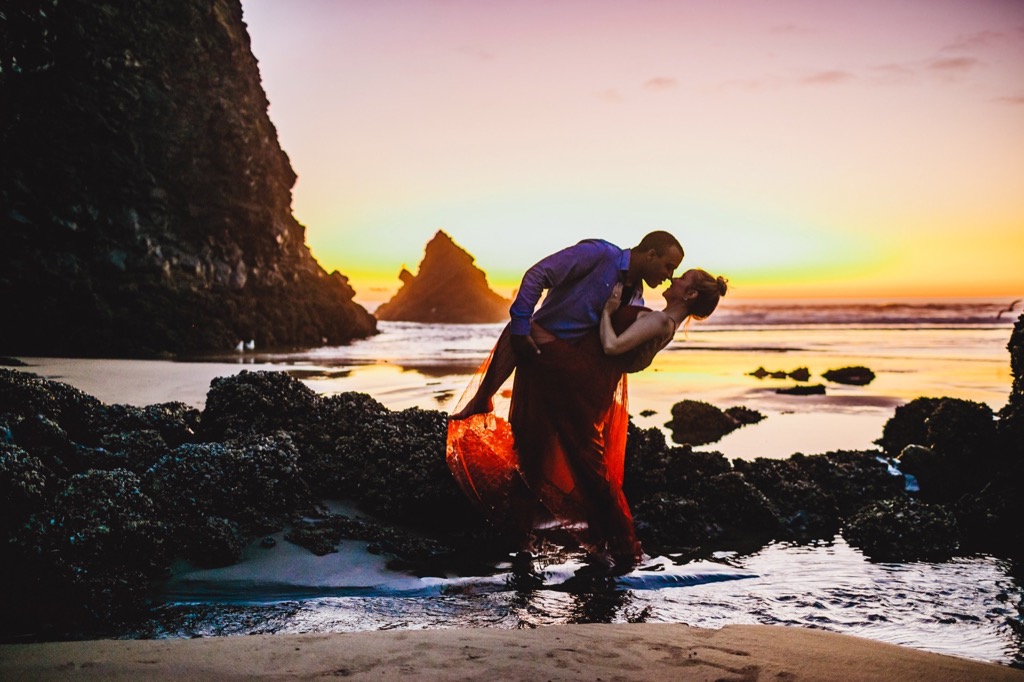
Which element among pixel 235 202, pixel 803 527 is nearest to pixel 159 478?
pixel 803 527

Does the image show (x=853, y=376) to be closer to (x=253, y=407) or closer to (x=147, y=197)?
(x=253, y=407)

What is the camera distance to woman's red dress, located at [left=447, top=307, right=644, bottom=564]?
454 centimetres

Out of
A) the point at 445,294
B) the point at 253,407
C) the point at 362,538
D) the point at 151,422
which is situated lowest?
the point at 362,538

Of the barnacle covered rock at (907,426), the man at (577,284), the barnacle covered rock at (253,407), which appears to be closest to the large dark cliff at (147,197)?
the barnacle covered rock at (253,407)

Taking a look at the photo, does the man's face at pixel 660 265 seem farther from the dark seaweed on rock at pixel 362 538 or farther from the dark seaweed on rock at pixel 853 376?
the dark seaweed on rock at pixel 853 376

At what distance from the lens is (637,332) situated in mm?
4445

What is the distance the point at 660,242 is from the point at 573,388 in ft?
Result: 3.74

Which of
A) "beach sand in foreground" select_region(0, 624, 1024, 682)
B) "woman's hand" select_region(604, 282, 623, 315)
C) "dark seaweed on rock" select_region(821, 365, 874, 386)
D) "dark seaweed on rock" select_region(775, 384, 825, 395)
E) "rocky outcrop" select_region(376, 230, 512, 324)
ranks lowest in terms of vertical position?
"beach sand in foreground" select_region(0, 624, 1024, 682)

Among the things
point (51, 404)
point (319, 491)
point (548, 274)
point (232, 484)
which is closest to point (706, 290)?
point (548, 274)

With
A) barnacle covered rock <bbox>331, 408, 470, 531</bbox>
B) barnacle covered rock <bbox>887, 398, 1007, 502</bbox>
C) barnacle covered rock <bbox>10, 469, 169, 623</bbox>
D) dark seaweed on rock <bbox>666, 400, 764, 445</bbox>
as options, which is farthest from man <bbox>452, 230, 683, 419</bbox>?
dark seaweed on rock <bbox>666, 400, 764, 445</bbox>

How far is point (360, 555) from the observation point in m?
4.52

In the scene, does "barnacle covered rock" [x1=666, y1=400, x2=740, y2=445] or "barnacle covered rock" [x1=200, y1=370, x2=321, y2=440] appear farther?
"barnacle covered rock" [x1=666, y1=400, x2=740, y2=445]

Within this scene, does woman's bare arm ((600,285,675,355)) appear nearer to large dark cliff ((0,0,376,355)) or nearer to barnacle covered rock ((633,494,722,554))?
barnacle covered rock ((633,494,722,554))

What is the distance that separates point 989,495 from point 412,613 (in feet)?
16.4
